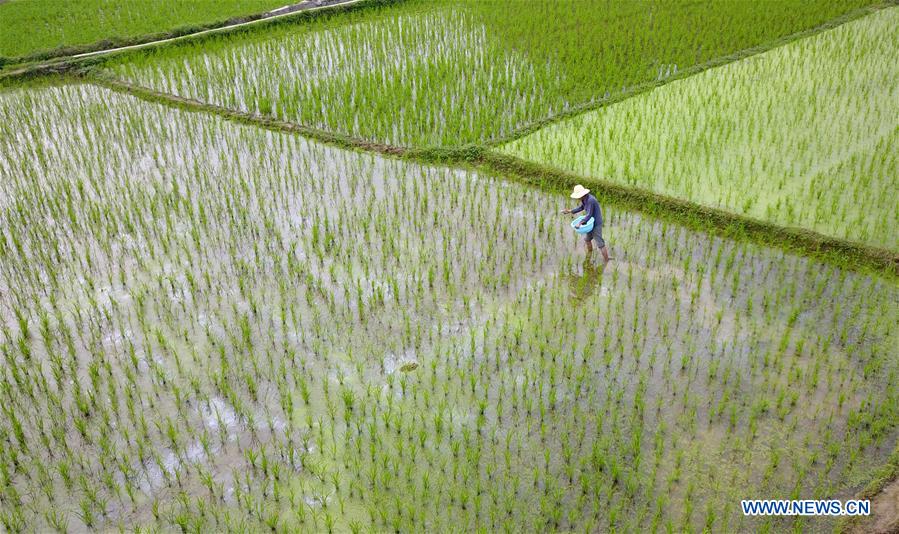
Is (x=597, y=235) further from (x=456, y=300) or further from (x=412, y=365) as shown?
(x=412, y=365)

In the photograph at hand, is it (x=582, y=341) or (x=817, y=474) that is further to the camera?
(x=582, y=341)

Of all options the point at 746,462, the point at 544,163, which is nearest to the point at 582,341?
the point at 746,462

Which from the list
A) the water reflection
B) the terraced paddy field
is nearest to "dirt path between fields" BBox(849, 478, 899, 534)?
the terraced paddy field

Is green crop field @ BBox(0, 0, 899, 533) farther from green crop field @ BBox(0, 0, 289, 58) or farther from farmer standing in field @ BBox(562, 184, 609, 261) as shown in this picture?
green crop field @ BBox(0, 0, 289, 58)

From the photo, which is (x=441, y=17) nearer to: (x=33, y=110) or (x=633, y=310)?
(x=33, y=110)

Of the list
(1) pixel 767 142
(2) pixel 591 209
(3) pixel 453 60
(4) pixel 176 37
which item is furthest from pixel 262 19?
(2) pixel 591 209

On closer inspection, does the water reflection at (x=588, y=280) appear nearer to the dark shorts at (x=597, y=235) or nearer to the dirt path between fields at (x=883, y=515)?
the dark shorts at (x=597, y=235)
